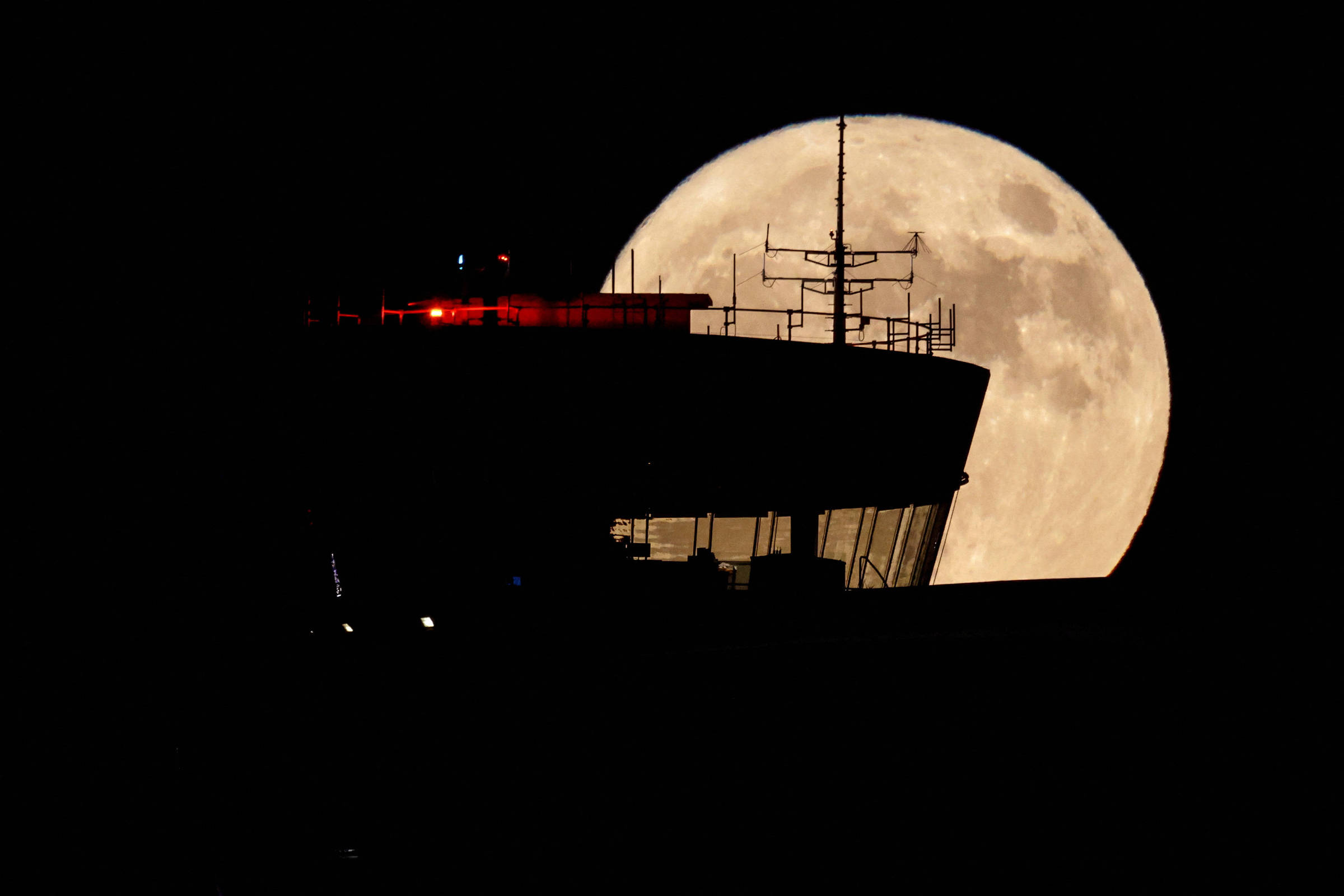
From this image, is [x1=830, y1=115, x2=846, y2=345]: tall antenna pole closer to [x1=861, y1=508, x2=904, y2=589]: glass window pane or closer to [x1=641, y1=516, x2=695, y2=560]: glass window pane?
[x1=861, y1=508, x2=904, y2=589]: glass window pane

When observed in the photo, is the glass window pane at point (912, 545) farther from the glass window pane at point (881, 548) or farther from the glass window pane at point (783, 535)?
the glass window pane at point (783, 535)

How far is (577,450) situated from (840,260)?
13829 mm

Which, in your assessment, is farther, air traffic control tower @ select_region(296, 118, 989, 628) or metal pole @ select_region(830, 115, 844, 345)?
metal pole @ select_region(830, 115, 844, 345)

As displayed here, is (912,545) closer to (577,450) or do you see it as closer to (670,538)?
(670,538)

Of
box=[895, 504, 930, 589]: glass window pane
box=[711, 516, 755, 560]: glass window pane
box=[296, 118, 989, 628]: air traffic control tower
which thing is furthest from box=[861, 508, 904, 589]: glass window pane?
box=[711, 516, 755, 560]: glass window pane

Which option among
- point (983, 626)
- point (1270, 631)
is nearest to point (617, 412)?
point (983, 626)

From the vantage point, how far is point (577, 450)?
76.3 ft

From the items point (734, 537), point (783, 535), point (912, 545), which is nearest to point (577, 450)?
point (734, 537)

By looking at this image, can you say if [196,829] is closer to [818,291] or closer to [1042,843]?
[1042,843]

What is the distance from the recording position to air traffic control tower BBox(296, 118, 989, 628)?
22.8 meters

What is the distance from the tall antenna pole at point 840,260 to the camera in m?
32.6

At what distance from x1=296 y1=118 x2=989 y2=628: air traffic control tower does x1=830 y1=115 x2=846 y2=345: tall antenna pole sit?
23.3ft

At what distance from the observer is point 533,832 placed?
860 centimetres

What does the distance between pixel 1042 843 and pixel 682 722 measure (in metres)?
3.57
